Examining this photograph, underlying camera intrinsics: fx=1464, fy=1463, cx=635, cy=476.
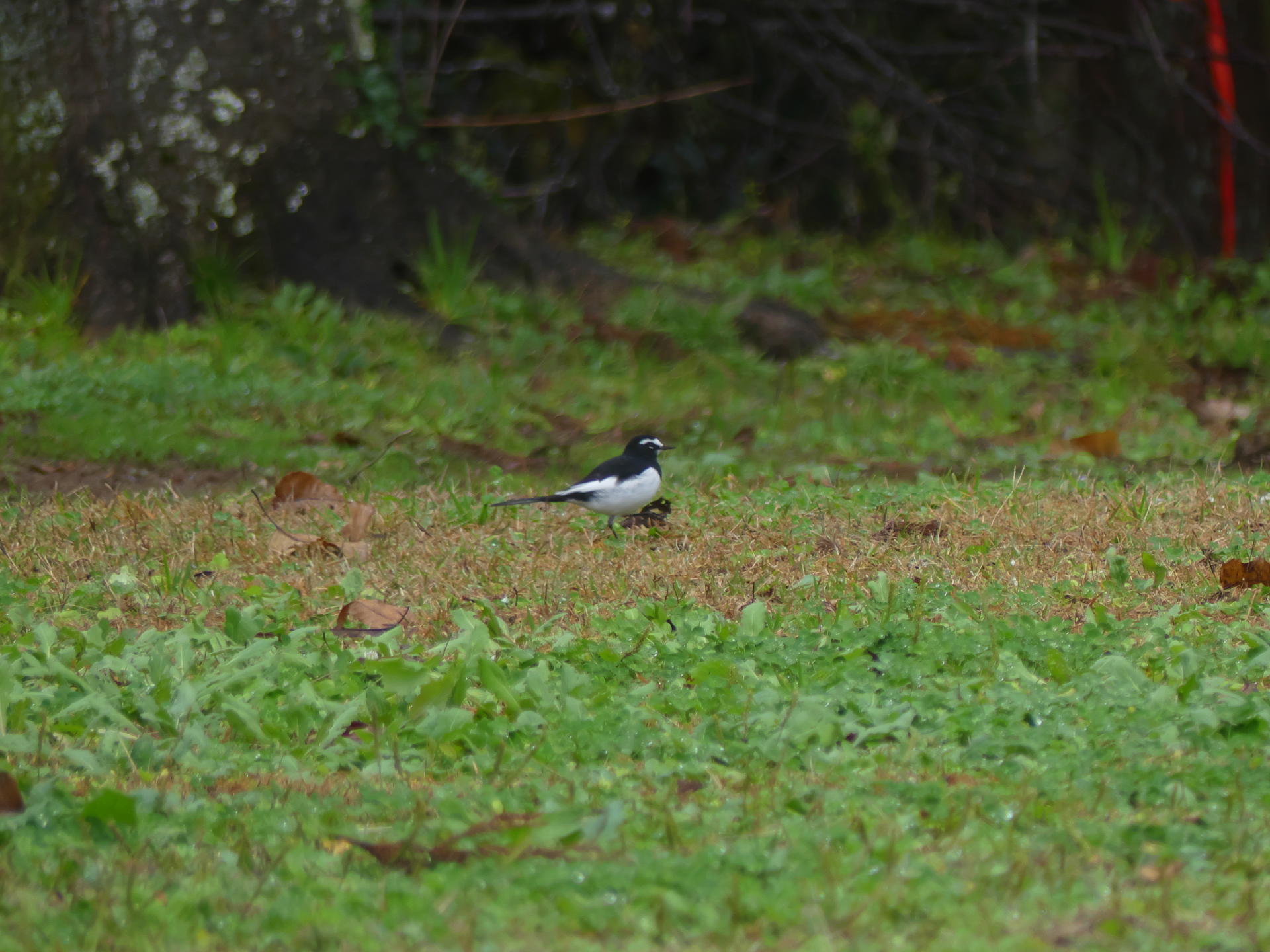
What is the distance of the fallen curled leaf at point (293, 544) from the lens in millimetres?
4715

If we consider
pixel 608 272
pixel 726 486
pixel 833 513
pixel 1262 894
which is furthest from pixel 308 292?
pixel 1262 894

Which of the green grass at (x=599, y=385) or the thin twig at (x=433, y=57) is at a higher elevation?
the thin twig at (x=433, y=57)

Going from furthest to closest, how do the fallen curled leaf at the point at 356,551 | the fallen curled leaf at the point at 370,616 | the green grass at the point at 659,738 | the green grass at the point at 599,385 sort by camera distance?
the green grass at the point at 599,385 → the fallen curled leaf at the point at 356,551 → the fallen curled leaf at the point at 370,616 → the green grass at the point at 659,738

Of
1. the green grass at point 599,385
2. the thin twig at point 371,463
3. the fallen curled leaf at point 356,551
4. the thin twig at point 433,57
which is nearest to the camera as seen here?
the fallen curled leaf at point 356,551

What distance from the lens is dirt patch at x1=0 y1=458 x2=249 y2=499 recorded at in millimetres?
5773

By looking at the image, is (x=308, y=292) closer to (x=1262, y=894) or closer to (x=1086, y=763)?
(x=1086, y=763)

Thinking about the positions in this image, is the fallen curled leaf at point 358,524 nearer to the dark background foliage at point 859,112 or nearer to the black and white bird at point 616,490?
the black and white bird at point 616,490

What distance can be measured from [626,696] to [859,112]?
8.58m

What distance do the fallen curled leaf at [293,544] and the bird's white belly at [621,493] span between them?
0.83 meters

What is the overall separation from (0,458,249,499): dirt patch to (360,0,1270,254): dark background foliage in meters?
4.62

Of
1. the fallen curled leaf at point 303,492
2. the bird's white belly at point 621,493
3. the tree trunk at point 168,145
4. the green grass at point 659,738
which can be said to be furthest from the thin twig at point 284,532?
the tree trunk at point 168,145

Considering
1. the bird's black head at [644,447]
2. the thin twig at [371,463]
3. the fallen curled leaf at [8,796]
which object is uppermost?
the fallen curled leaf at [8,796]

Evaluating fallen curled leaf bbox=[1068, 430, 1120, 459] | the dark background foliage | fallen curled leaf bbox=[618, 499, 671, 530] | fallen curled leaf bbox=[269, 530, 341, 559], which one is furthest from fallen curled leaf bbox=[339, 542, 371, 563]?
the dark background foliage

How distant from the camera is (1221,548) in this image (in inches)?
173
